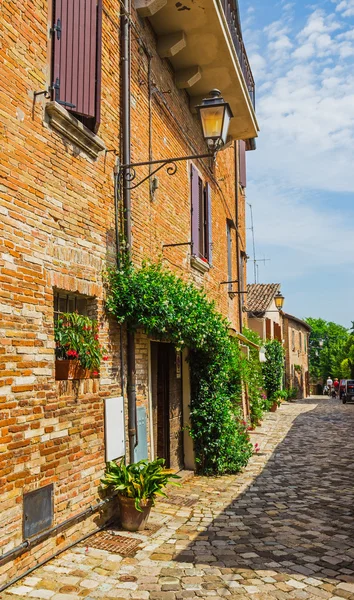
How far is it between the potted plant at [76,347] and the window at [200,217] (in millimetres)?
4530

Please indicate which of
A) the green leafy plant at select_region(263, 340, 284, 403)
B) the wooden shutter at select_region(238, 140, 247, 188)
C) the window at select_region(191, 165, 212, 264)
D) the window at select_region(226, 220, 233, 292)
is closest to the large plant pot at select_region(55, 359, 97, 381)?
the window at select_region(191, 165, 212, 264)

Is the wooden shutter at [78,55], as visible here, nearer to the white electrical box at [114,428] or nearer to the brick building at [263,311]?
the white electrical box at [114,428]

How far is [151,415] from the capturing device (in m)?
Answer: 7.19

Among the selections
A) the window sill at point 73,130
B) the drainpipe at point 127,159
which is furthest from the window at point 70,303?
the window sill at point 73,130

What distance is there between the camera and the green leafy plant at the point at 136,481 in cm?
547

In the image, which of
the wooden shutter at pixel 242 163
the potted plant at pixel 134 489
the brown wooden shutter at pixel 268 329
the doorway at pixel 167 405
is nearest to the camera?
the potted plant at pixel 134 489

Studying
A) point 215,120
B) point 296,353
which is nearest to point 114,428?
point 215,120

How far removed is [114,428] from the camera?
230 inches

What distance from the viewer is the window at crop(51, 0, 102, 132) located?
511 centimetres

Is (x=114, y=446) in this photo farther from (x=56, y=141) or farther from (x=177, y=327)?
(x=56, y=141)

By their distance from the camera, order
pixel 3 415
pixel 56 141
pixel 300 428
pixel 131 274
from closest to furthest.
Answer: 1. pixel 3 415
2. pixel 56 141
3. pixel 131 274
4. pixel 300 428

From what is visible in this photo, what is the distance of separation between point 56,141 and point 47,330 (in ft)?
6.09

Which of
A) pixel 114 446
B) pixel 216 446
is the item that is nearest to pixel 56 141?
pixel 114 446

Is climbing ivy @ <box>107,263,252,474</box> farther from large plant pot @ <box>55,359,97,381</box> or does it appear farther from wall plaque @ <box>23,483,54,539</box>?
wall plaque @ <box>23,483,54,539</box>
